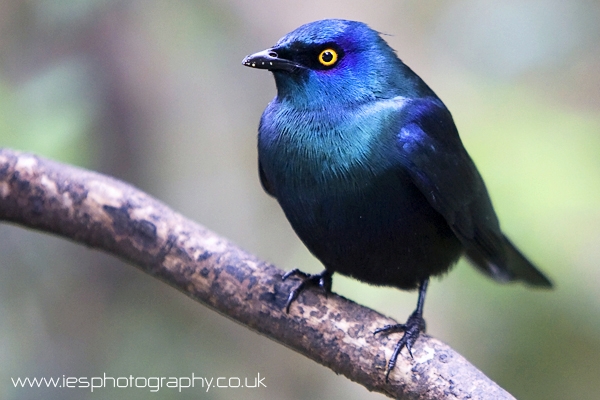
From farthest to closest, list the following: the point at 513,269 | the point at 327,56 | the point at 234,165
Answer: the point at 234,165 < the point at 513,269 < the point at 327,56

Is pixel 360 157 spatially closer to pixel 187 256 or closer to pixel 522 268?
pixel 187 256

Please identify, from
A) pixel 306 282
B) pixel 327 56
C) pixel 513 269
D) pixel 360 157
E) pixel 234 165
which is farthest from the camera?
pixel 234 165

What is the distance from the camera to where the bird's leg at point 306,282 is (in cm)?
246

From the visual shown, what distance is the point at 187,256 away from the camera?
2549 mm

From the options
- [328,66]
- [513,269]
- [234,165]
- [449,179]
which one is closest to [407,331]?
[449,179]

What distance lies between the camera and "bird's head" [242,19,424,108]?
2295mm

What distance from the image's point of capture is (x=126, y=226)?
258cm

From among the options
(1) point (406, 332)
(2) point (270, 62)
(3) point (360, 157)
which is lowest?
(1) point (406, 332)

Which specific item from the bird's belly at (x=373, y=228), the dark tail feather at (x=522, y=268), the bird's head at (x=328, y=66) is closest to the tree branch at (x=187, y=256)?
the bird's belly at (x=373, y=228)

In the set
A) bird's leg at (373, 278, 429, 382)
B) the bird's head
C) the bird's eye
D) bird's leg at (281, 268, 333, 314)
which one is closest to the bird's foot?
bird's leg at (373, 278, 429, 382)

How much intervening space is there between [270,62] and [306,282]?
90 cm

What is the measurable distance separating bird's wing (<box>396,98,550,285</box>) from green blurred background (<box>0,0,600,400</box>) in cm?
46

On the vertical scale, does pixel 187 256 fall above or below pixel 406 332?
above

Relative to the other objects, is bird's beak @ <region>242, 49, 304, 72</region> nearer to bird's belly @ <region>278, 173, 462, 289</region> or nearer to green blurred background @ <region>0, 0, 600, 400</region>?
bird's belly @ <region>278, 173, 462, 289</region>
